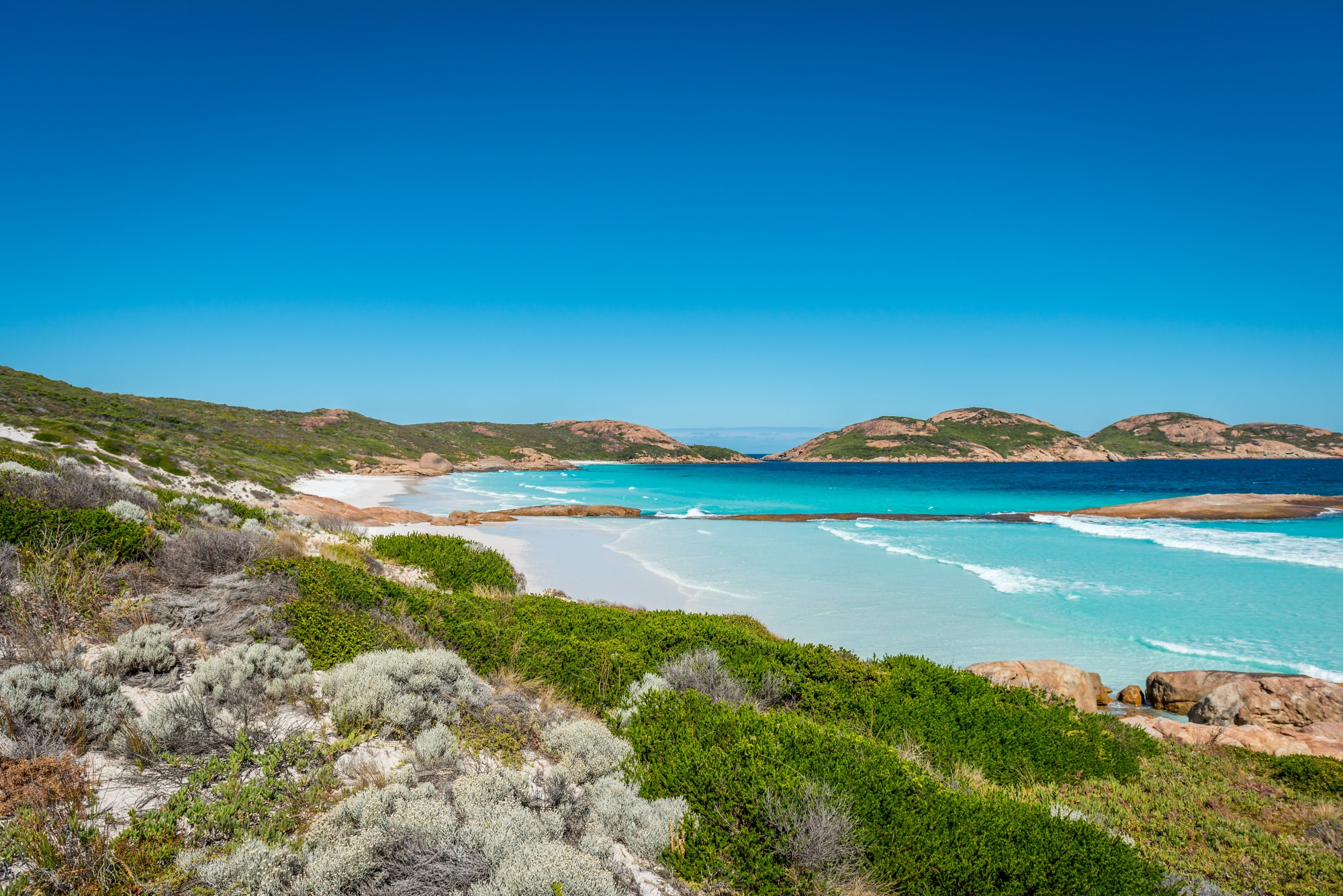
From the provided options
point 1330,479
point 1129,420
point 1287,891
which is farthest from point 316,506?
point 1129,420

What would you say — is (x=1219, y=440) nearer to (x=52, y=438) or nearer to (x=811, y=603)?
(x=811, y=603)

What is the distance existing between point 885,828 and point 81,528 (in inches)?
379

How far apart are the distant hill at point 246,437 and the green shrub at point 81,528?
1022 inches

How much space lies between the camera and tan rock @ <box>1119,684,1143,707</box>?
11.4m

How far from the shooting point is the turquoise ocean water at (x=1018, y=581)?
1438 cm

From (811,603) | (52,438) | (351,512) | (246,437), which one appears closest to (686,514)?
(351,512)

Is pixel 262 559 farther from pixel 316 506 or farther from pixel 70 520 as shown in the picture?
pixel 316 506

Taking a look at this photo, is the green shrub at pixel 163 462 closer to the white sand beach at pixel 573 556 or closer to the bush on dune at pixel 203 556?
the white sand beach at pixel 573 556

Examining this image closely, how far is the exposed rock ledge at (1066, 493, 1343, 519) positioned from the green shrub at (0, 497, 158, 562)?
5494cm

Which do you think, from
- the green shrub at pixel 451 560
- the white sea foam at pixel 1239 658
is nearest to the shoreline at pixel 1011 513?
the green shrub at pixel 451 560

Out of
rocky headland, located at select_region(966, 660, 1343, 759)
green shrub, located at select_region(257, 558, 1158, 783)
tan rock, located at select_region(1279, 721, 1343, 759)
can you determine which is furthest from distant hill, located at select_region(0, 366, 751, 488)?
tan rock, located at select_region(1279, 721, 1343, 759)

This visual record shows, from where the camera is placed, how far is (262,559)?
326 inches

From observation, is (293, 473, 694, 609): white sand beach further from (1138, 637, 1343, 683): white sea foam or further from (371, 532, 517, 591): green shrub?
(1138, 637, 1343, 683): white sea foam

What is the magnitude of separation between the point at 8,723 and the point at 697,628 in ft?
23.5
